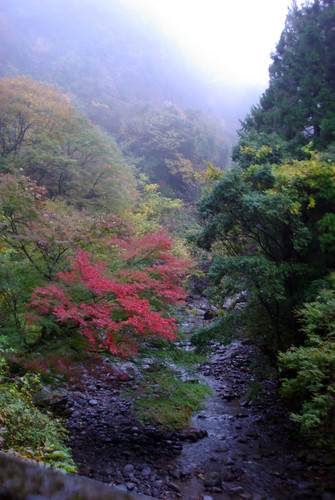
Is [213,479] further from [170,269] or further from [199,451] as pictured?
[170,269]

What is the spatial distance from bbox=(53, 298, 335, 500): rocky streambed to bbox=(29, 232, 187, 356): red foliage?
0.87 metres

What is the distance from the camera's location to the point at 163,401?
19.4 feet

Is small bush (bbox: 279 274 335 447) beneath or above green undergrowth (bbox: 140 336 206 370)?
beneath

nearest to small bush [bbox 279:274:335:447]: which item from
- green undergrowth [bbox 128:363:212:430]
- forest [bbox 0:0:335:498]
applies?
forest [bbox 0:0:335:498]

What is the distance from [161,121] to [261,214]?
23.7 meters

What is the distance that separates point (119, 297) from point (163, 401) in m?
2.36

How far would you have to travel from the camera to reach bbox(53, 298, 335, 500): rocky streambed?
15.3ft

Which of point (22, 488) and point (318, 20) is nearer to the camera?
point (22, 488)

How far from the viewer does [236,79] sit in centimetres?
4462

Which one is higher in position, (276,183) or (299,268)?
(276,183)

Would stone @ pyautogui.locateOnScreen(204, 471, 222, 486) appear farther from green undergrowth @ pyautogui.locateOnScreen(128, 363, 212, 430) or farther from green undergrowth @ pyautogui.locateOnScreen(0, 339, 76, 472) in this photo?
green undergrowth @ pyautogui.locateOnScreen(0, 339, 76, 472)

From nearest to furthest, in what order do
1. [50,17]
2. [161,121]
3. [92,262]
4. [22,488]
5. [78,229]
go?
[22,488] → [92,262] → [78,229] → [161,121] → [50,17]

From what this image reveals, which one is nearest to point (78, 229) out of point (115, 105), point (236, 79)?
point (115, 105)

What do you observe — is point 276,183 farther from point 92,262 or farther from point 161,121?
point 161,121
